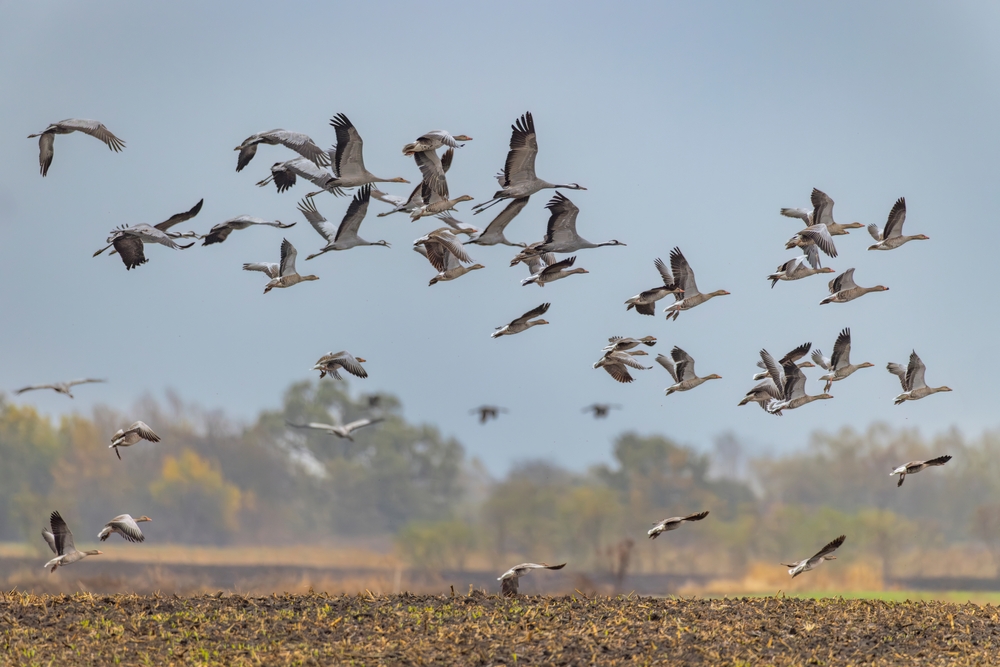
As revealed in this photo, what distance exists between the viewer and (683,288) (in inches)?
732

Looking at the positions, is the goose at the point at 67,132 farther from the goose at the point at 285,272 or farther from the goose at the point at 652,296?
the goose at the point at 652,296

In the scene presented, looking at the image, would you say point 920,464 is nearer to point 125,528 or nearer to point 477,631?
point 477,631

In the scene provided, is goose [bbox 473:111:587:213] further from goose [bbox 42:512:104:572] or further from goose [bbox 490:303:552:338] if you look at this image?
goose [bbox 42:512:104:572]

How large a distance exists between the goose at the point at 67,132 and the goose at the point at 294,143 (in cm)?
217

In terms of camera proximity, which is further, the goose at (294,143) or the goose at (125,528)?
the goose at (294,143)

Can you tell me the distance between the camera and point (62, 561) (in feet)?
50.7

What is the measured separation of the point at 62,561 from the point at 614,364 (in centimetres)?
936

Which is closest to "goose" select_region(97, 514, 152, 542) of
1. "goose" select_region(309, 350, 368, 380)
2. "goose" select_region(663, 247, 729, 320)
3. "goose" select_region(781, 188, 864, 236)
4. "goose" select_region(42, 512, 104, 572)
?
"goose" select_region(42, 512, 104, 572)

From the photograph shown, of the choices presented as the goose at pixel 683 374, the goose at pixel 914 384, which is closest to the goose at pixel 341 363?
the goose at pixel 683 374

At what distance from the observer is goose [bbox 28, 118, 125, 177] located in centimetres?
1792

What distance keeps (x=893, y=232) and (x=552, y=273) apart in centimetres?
695

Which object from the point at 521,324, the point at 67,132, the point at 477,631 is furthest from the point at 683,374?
the point at 67,132

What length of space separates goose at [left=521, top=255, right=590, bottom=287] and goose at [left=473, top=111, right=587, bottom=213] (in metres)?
1.19

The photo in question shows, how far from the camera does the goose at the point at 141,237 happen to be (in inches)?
696
